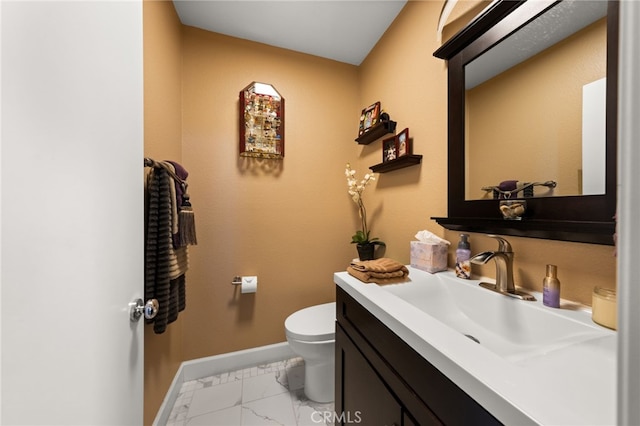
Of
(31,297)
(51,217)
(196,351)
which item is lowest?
(196,351)

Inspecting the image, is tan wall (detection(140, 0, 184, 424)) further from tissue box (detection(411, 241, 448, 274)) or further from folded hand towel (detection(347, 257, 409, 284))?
tissue box (detection(411, 241, 448, 274))

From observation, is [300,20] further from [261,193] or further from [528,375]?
[528,375]

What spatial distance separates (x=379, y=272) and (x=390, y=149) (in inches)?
33.6

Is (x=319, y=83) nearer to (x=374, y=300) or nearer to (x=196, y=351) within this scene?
(x=374, y=300)

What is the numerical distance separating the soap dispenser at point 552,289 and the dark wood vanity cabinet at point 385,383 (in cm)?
46

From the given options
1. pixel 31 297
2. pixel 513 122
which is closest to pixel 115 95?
pixel 31 297

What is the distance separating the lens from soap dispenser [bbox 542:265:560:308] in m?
0.69

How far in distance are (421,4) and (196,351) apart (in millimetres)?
2535

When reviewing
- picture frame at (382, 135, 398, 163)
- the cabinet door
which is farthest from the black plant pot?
the cabinet door

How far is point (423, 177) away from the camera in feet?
4.20

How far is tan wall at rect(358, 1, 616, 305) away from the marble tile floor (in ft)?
3.43

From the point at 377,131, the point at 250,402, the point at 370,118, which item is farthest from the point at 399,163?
the point at 250,402

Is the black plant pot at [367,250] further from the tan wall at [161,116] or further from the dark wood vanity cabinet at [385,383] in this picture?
the tan wall at [161,116]

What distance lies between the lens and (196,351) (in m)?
1.63
